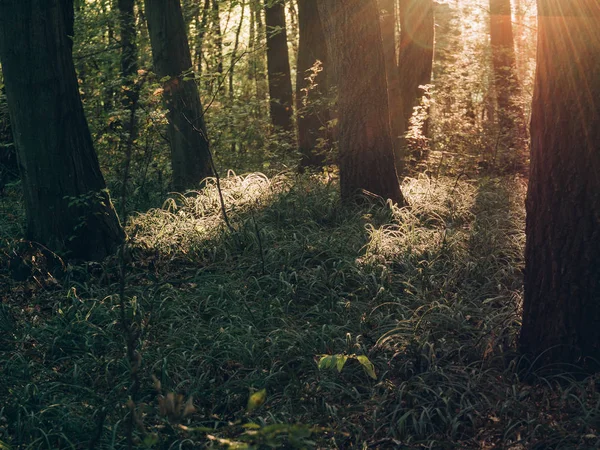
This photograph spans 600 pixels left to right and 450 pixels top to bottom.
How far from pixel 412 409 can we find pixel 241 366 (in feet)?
4.37

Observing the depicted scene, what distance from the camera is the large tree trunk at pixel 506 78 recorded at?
1355cm

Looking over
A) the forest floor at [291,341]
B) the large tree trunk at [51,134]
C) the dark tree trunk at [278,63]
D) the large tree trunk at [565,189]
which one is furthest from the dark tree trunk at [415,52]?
the large tree trunk at [565,189]

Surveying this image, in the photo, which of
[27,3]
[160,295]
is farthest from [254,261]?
[27,3]

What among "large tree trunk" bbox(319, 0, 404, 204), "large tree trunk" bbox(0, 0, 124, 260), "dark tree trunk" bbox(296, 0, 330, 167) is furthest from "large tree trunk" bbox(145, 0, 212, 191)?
"large tree trunk" bbox(0, 0, 124, 260)

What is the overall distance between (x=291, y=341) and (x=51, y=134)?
12.1 feet

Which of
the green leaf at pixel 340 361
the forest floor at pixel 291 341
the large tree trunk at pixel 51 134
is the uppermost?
the large tree trunk at pixel 51 134

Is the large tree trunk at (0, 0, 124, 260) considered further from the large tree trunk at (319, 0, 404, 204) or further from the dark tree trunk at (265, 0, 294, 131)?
the dark tree trunk at (265, 0, 294, 131)

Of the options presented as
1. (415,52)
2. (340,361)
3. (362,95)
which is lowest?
(340,361)

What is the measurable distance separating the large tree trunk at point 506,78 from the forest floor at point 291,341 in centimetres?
638

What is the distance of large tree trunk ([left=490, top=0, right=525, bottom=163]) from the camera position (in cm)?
1355

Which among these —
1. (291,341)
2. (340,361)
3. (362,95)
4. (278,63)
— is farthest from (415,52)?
(340,361)

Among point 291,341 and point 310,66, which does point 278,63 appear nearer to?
point 310,66

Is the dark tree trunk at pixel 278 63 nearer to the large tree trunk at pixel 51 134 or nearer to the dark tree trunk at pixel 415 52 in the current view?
the dark tree trunk at pixel 415 52

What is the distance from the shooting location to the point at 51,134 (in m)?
6.62
